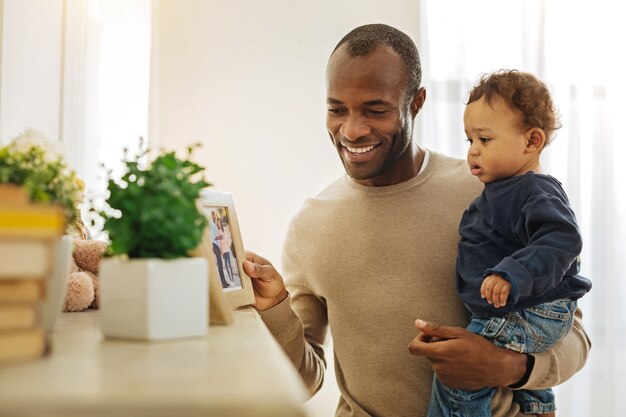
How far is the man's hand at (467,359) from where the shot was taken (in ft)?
5.28

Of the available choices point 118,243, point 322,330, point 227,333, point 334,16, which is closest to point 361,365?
point 322,330

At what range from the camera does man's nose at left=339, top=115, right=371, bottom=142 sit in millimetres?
1960

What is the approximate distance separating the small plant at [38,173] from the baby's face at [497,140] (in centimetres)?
104

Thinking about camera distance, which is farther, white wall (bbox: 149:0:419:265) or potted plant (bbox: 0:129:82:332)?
white wall (bbox: 149:0:419:265)

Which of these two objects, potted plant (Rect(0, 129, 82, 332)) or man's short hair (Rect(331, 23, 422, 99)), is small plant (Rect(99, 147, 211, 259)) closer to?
potted plant (Rect(0, 129, 82, 332))

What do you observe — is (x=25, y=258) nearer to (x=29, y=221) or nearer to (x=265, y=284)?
(x=29, y=221)

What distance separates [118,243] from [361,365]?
4.25 ft

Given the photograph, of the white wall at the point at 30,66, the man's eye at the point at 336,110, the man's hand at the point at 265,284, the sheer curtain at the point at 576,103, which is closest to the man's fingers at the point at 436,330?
the man's hand at the point at 265,284

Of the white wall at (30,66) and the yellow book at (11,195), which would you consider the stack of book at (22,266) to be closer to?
the yellow book at (11,195)

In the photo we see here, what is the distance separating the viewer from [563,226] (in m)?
1.56

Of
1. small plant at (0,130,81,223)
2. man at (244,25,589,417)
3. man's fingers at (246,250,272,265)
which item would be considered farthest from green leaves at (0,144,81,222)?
man at (244,25,589,417)

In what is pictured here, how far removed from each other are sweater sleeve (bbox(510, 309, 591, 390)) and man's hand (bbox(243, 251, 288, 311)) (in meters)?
0.61

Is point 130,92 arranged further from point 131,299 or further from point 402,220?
point 131,299

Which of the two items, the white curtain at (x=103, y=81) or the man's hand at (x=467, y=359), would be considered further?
the white curtain at (x=103, y=81)
